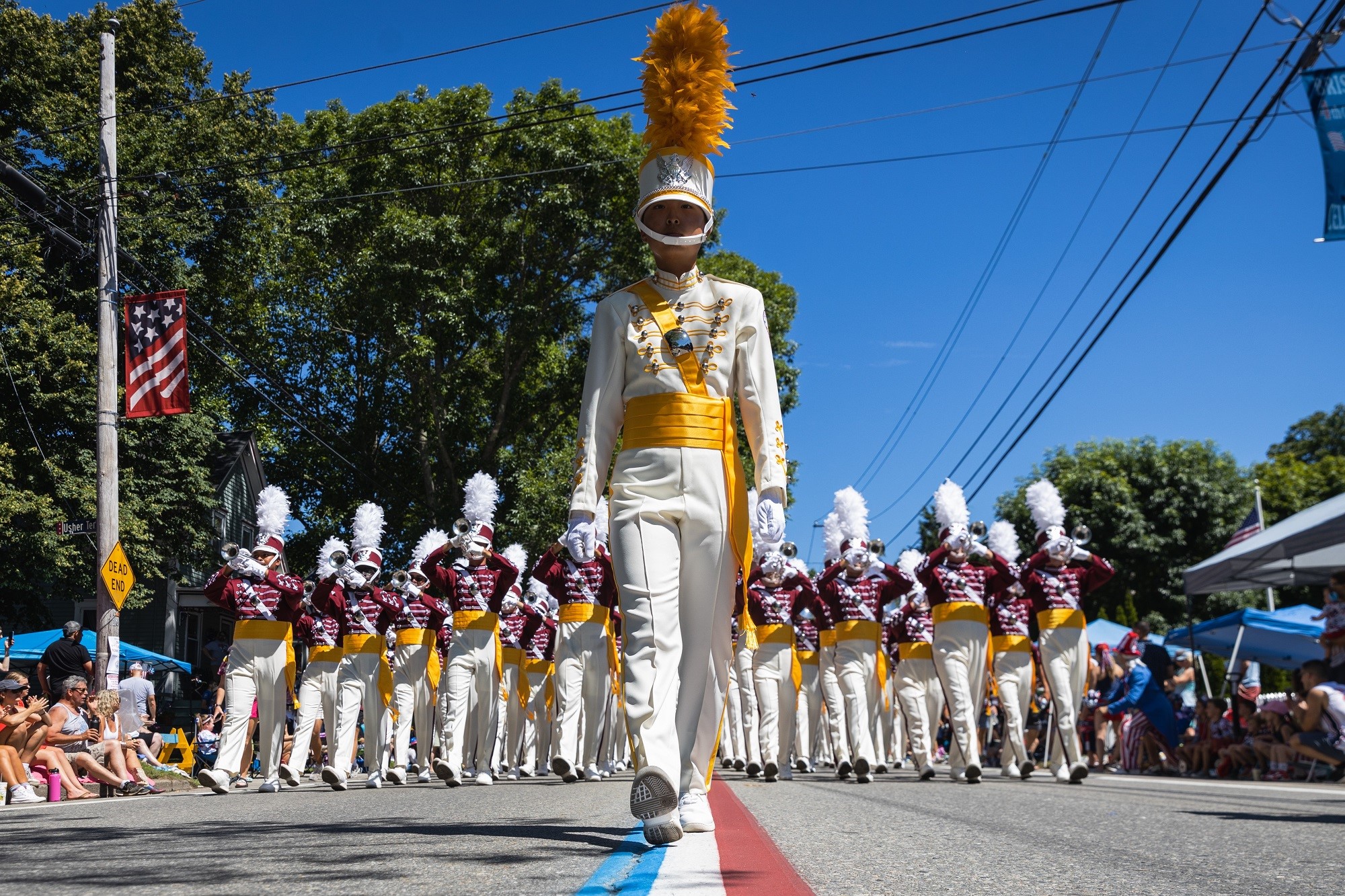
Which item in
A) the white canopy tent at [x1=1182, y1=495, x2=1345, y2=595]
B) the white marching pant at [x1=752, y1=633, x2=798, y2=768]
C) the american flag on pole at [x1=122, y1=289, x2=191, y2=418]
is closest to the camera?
the white marching pant at [x1=752, y1=633, x2=798, y2=768]

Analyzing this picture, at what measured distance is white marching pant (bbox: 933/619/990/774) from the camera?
12375 mm

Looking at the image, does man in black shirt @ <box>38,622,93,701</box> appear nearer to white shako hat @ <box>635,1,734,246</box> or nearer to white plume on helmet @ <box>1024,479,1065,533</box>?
white plume on helmet @ <box>1024,479,1065,533</box>

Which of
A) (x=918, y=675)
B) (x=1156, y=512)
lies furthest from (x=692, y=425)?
(x=1156, y=512)

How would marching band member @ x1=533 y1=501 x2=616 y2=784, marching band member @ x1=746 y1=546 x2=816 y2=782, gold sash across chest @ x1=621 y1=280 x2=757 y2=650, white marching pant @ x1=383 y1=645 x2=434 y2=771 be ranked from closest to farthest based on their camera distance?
gold sash across chest @ x1=621 y1=280 x2=757 y2=650, marching band member @ x1=533 y1=501 x2=616 y2=784, white marching pant @ x1=383 y1=645 x2=434 y2=771, marching band member @ x1=746 y1=546 x2=816 y2=782

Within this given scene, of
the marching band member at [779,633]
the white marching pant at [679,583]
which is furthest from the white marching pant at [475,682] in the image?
the white marching pant at [679,583]

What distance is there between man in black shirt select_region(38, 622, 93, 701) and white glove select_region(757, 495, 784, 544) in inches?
473

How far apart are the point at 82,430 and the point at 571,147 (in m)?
12.4

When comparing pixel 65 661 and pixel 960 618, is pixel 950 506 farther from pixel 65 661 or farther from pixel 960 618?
pixel 65 661

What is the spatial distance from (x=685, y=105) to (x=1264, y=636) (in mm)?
19219

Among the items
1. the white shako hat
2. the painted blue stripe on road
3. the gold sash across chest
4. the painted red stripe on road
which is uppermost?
the white shako hat

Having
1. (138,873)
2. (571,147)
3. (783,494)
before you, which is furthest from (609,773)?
(571,147)

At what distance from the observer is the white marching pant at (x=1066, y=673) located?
12312mm

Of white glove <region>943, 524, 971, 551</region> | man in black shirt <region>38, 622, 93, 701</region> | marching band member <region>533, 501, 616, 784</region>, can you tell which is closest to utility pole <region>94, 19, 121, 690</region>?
man in black shirt <region>38, 622, 93, 701</region>

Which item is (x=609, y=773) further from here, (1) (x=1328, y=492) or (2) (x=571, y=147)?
(1) (x=1328, y=492)
